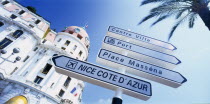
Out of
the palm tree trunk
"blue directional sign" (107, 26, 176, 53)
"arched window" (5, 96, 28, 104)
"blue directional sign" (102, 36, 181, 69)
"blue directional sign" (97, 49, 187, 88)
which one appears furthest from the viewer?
"arched window" (5, 96, 28, 104)

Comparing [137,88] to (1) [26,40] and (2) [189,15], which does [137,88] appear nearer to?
(2) [189,15]

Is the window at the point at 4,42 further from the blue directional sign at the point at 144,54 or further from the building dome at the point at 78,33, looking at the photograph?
the blue directional sign at the point at 144,54

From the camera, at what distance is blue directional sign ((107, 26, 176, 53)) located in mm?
5113

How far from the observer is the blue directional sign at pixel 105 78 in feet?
11.1

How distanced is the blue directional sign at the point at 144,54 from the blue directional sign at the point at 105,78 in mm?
1200

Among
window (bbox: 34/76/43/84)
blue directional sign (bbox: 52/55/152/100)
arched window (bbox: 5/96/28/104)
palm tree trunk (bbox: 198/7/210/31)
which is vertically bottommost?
blue directional sign (bbox: 52/55/152/100)

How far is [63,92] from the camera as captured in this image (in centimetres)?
2573

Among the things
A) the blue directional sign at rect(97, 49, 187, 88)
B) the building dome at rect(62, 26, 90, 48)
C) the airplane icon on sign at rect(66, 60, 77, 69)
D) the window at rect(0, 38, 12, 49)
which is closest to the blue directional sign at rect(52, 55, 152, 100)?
the airplane icon on sign at rect(66, 60, 77, 69)

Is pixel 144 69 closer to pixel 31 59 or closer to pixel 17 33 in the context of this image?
pixel 31 59

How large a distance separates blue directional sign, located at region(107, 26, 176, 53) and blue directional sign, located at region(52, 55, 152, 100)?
1977 mm

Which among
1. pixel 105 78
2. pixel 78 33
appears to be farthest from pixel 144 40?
pixel 78 33

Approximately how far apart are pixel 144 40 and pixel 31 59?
86.9ft

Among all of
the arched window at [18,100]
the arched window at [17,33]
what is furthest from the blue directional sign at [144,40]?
the arched window at [17,33]

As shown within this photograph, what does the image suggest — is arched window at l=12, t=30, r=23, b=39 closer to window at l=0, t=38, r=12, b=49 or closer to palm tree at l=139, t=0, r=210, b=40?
window at l=0, t=38, r=12, b=49
